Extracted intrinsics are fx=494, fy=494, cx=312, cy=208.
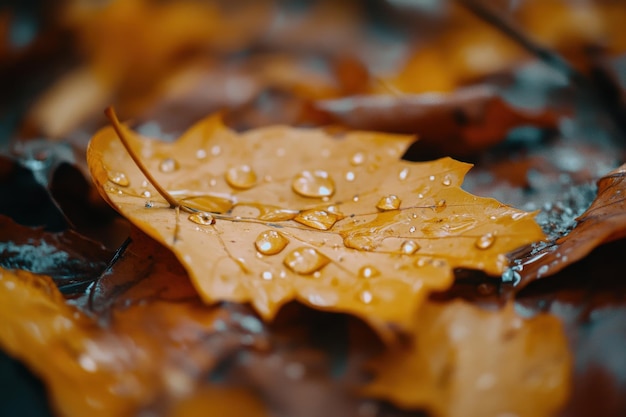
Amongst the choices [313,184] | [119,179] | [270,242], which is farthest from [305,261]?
[119,179]

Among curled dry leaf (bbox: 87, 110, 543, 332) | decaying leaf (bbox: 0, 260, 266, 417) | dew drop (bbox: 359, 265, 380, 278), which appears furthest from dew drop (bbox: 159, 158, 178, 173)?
dew drop (bbox: 359, 265, 380, 278)

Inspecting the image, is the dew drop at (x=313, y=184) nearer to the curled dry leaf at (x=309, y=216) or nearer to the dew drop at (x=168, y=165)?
the curled dry leaf at (x=309, y=216)

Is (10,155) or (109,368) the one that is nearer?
(109,368)

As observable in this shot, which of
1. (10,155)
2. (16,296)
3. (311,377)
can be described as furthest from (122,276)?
(10,155)

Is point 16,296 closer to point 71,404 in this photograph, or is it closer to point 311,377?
point 71,404

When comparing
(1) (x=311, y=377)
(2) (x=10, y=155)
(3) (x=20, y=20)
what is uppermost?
(3) (x=20, y=20)

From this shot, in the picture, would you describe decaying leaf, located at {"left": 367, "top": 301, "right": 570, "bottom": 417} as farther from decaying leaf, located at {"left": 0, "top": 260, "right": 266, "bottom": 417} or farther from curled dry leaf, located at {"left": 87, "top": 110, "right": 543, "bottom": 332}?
decaying leaf, located at {"left": 0, "top": 260, "right": 266, "bottom": 417}
